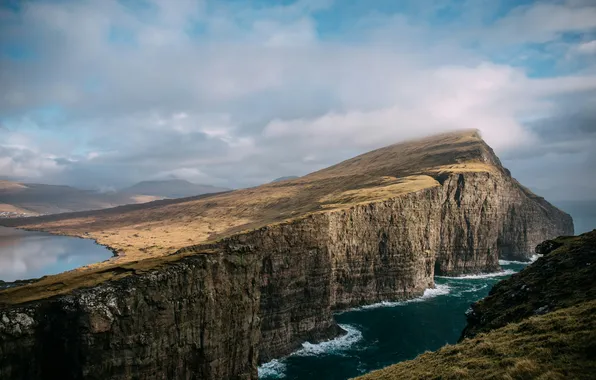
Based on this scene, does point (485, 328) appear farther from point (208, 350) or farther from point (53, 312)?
point (53, 312)

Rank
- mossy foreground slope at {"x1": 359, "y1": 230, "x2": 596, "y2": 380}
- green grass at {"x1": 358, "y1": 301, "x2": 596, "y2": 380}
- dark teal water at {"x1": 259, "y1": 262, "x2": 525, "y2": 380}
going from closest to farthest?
green grass at {"x1": 358, "y1": 301, "x2": 596, "y2": 380}, mossy foreground slope at {"x1": 359, "y1": 230, "x2": 596, "y2": 380}, dark teal water at {"x1": 259, "y1": 262, "x2": 525, "y2": 380}

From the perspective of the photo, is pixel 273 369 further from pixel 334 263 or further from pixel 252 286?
pixel 334 263

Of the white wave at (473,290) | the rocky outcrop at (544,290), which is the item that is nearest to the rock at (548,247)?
the rocky outcrop at (544,290)

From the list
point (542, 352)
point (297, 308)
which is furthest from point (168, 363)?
point (297, 308)

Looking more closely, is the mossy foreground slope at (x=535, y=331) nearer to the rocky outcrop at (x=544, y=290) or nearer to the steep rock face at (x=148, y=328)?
the rocky outcrop at (x=544, y=290)

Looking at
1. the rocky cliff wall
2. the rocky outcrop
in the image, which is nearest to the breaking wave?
the rocky cliff wall

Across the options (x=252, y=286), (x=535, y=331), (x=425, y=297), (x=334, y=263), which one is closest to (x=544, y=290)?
(x=535, y=331)

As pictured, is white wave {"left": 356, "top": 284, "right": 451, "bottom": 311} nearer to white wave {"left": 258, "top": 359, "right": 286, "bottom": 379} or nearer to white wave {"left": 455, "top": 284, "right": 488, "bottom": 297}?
white wave {"left": 455, "top": 284, "right": 488, "bottom": 297}
